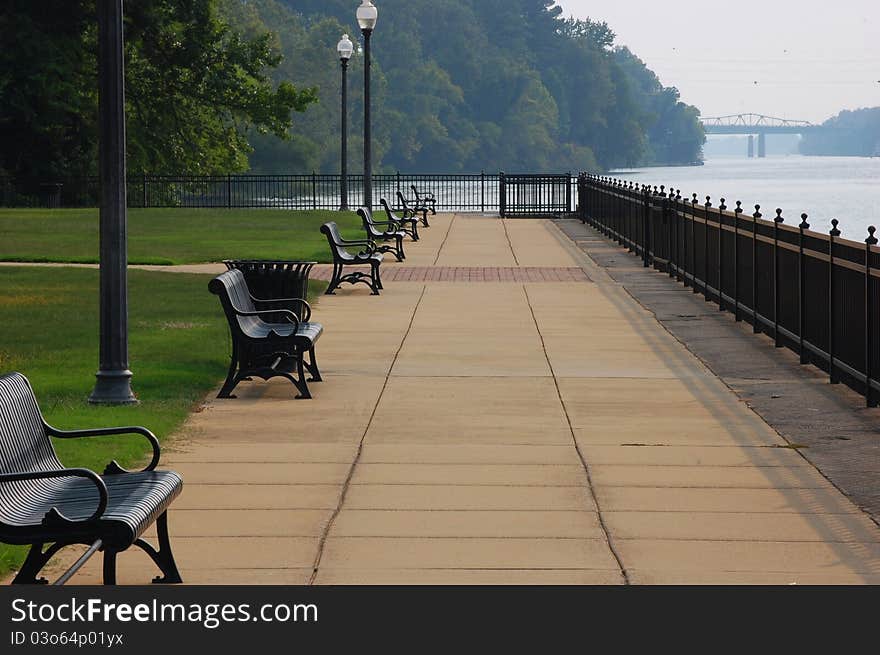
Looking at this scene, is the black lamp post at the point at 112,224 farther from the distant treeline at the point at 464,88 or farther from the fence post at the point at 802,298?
the distant treeline at the point at 464,88

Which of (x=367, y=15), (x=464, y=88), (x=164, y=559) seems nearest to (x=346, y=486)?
(x=164, y=559)

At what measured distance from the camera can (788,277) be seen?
15273 mm

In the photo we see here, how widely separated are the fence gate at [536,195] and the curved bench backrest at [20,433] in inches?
1662

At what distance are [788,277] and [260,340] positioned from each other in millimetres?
5399

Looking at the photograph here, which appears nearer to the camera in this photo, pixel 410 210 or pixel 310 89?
pixel 410 210

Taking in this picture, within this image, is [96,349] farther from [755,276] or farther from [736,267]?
[736,267]

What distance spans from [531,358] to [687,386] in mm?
2084

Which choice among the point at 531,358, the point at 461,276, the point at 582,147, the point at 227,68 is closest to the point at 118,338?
the point at 531,358

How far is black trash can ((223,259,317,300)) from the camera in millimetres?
14156

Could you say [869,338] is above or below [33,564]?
above

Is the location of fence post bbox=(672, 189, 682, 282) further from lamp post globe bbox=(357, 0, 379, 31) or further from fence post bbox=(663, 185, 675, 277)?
lamp post globe bbox=(357, 0, 379, 31)

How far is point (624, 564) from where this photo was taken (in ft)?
23.7

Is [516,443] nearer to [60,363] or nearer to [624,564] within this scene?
[624,564]

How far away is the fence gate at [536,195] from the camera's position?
49.2 meters
